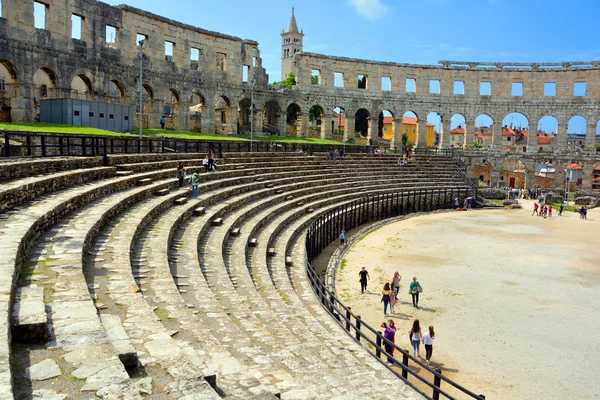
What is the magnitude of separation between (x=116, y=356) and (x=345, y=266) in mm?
14775

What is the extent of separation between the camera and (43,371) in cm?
437

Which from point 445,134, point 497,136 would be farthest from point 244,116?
point 497,136

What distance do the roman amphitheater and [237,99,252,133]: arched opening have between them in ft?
0.53

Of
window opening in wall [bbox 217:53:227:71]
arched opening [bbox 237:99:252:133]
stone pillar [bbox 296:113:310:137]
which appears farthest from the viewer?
stone pillar [bbox 296:113:310:137]

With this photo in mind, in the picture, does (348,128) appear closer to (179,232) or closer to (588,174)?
(588,174)

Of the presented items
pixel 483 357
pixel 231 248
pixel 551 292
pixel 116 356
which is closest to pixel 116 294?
pixel 116 356

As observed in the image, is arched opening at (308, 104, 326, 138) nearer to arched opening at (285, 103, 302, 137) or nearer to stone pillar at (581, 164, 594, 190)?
arched opening at (285, 103, 302, 137)

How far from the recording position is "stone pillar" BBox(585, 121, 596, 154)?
160ft

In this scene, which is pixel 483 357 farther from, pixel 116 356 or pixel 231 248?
pixel 116 356

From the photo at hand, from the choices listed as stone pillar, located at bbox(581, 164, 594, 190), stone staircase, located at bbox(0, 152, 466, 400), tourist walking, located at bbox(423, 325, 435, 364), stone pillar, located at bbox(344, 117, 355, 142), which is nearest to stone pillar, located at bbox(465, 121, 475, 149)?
stone pillar, located at bbox(581, 164, 594, 190)

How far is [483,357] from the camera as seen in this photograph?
10961mm

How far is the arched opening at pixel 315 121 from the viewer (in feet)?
166

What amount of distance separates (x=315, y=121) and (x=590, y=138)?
31.1 metres

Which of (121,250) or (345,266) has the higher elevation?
(121,250)
